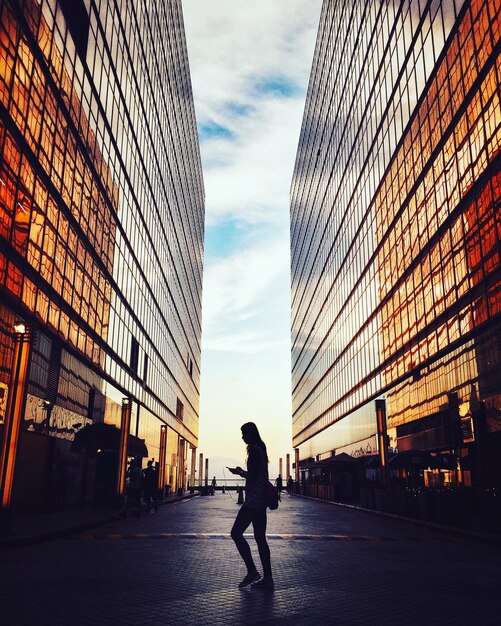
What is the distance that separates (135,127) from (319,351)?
38810 mm

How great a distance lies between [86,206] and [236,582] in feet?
76.8

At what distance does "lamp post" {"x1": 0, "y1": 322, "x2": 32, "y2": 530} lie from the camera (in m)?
11.9

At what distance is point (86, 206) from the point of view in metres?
27.5

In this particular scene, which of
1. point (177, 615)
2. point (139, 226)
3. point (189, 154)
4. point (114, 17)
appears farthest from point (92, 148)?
point (189, 154)

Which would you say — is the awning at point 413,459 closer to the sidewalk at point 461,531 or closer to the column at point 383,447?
the column at point 383,447

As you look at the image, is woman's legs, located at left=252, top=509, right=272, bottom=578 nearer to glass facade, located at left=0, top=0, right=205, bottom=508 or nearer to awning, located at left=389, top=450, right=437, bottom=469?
glass facade, located at left=0, top=0, right=205, bottom=508

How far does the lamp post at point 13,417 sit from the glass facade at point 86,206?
4.30 ft

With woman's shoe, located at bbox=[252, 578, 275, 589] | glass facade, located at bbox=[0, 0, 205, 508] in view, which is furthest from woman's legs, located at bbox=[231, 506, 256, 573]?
glass facade, located at bbox=[0, 0, 205, 508]

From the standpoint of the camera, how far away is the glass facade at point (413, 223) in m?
22.5

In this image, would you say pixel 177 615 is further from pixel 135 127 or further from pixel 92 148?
pixel 135 127

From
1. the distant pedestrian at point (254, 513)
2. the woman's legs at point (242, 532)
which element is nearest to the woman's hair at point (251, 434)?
the distant pedestrian at point (254, 513)

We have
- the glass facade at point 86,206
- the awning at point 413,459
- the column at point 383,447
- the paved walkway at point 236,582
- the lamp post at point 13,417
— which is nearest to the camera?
the paved walkway at point 236,582

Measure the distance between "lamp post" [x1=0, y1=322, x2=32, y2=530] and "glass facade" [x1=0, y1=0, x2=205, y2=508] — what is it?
1.31m

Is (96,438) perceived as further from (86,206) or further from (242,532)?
(242,532)
